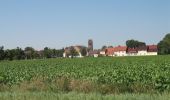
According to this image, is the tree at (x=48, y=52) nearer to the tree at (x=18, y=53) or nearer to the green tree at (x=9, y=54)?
the tree at (x=18, y=53)

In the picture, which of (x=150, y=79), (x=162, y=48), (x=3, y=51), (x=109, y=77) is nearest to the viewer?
(x=150, y=79)

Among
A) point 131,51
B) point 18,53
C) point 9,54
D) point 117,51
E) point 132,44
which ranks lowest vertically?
point 9,54

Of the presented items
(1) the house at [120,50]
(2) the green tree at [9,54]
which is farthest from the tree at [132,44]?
(2) the green tree at [9,54]

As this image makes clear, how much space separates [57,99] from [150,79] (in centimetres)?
657

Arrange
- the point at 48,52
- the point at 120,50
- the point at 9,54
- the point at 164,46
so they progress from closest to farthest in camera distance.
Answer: the point at 9,54 → the point at 164,46 → the point at 48,52 → the point at 120,50

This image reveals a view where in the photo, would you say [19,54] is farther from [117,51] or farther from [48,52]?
[117,51]

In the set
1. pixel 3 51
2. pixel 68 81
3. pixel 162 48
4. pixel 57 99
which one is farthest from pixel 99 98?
pixel 162 48

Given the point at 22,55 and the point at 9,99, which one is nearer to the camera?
the point at 9,99

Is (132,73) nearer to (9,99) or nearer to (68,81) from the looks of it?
(68,81)

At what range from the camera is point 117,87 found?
15930 millimetres

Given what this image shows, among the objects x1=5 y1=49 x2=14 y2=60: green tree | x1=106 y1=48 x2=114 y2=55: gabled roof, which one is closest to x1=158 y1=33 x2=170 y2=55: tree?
x1=106 y1=48 x2=114 y2=55: gabled roof

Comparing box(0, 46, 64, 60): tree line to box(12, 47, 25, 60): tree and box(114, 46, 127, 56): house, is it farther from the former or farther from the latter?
box(114, 46, 127, 56): house

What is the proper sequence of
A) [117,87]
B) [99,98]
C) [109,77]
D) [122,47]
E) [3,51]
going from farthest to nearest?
[122,47]
[3,51]
[109,77]
[117,87]
[99,98]

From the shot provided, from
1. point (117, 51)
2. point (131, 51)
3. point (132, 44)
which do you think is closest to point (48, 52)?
point (117, 51)
